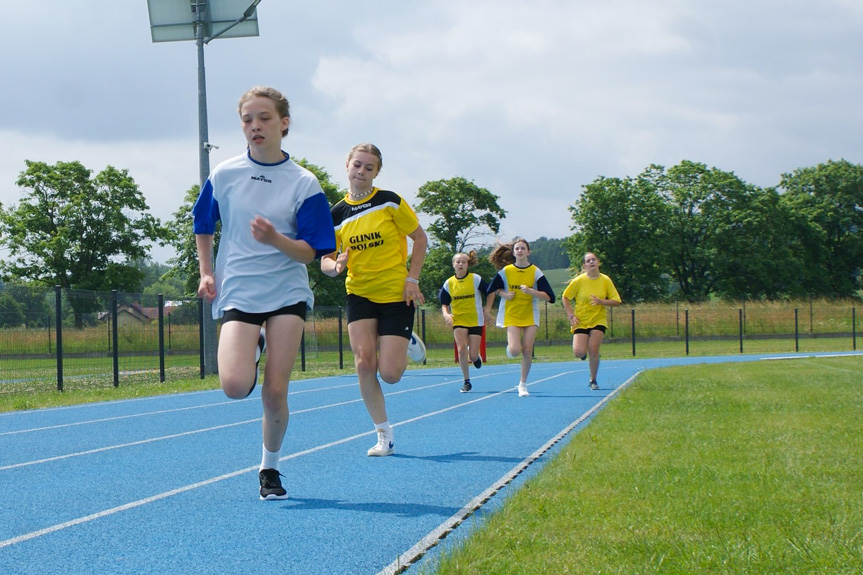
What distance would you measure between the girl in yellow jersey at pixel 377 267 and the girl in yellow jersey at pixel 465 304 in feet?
21.1

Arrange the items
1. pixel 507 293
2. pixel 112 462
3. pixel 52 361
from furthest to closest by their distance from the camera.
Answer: pixel 52 361 → pixel 507 293 → pixel 112 462

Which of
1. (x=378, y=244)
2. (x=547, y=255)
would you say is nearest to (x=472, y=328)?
(x=378, y=244)

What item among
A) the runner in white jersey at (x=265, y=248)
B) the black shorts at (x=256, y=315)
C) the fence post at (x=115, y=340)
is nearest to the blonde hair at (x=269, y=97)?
the runner in white jersey at (x=265, y=248)

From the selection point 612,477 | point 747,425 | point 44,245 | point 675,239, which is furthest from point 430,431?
point 675,239

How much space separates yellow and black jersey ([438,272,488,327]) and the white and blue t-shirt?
331 inches

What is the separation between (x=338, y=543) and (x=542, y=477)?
190 cm

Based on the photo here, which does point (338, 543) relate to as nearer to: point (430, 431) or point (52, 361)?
point (430, 431)

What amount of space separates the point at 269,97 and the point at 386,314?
221 cm

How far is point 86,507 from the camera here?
5.20 meters

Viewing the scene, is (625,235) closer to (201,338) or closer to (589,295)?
(201,338)

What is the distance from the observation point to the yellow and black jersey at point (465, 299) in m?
13.7

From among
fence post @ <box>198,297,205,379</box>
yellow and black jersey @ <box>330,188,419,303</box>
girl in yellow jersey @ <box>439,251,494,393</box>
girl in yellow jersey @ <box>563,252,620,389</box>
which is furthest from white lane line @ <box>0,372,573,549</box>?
fence post @ <box>198,297,205,379</box>

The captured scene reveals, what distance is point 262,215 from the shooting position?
5.12 meters

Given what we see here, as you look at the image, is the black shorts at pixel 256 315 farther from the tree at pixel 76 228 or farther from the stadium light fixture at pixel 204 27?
the tree at pixel 76 228
